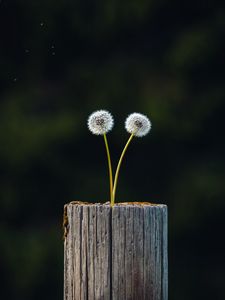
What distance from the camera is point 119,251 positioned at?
299cm

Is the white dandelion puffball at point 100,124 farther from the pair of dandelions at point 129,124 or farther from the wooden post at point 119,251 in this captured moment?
the wooden post at point 119,251

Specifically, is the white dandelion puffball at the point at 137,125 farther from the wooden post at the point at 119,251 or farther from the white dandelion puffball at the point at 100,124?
the wooden post at the point at 119,251

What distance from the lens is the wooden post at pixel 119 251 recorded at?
9.80 ft

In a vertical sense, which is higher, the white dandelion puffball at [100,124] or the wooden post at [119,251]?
the white dandelion puffball at [100,124]

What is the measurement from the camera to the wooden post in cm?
299

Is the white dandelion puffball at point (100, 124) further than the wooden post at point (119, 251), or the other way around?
the white dandelion puffball at point (100, 124)

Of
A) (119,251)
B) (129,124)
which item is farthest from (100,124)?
(119,251)

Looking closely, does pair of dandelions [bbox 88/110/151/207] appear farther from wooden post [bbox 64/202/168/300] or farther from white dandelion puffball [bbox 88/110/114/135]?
wooden post [bbox 64/202/168/300]

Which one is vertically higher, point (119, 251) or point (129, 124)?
point (129, 124)

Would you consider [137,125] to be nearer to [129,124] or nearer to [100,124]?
[129,124]

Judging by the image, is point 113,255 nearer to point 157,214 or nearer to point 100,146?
point 157,214

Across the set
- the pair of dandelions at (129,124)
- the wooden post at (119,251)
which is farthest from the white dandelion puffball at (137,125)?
the wooden post at (119,251)

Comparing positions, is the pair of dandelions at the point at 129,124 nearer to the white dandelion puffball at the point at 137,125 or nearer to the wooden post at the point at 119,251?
the white dandelion puffball at the point at 137,125

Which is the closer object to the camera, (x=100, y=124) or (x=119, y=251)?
(x=119, y=251)
